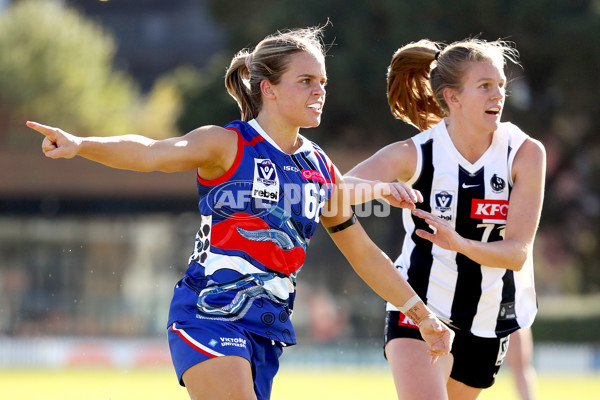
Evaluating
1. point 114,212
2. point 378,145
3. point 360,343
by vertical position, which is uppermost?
point 378,145

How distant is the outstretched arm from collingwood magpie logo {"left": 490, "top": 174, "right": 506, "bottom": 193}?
27.6 inches

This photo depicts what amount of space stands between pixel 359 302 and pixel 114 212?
7485 mm

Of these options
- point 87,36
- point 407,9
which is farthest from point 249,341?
point 87,36

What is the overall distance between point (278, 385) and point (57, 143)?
13.0m

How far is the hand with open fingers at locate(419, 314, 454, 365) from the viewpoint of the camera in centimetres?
459

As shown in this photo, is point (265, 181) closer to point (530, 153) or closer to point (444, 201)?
point (444, 201)

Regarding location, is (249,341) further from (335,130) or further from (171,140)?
(335,130)

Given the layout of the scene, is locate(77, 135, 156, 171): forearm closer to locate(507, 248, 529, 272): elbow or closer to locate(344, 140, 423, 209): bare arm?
locate(344, 140, 423, 209): bare arm

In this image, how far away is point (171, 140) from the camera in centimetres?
396

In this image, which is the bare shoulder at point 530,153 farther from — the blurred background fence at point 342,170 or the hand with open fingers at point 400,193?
the blurred background fence at point 342,170

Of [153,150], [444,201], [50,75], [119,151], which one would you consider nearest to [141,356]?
[444,201]

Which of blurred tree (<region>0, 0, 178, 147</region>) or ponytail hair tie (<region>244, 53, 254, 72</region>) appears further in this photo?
blurred tree (<region>0, 0, 178, 147</region>)

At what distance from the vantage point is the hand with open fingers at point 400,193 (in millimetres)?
4293

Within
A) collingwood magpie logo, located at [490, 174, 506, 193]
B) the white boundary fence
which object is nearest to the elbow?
collingwood magpie logo, located at [490, 174, 506, 193]
